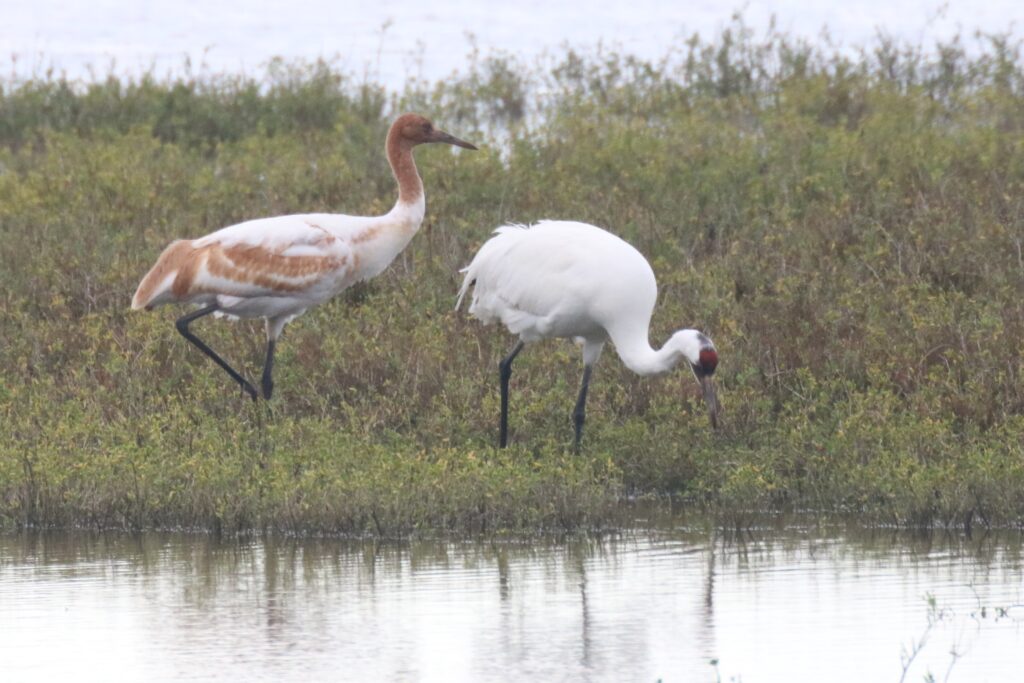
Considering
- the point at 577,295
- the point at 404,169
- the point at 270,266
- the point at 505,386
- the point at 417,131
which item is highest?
the point at 417,131

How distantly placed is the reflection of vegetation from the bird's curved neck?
2.49 feet

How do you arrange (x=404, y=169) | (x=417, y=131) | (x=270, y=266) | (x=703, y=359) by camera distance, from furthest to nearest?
(x=417, y=131)
(x=404, y=169)
(x=270, y=266)
(x=703, y=359)

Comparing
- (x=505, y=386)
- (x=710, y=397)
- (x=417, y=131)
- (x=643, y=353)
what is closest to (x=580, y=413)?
(x=505, y=386)

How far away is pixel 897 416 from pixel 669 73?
775 centimetres

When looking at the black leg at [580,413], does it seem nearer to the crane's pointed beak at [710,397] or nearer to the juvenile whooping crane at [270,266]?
the crane's pointed beak at [710,397]

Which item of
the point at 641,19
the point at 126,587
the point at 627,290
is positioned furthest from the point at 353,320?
the point at 641,19

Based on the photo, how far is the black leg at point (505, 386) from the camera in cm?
934

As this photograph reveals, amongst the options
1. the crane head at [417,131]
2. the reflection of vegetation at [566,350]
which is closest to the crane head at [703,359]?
the reflection of vegetation at [566,350]

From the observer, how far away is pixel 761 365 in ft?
32.6

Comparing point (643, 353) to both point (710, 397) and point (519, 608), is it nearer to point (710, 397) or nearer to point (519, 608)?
point (710, 397)

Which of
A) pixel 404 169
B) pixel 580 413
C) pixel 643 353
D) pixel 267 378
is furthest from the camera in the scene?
pixel 404 169

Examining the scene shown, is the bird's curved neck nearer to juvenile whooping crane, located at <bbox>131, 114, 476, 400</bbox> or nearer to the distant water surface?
juvenile whooping crane, located at <bbox>131, 114, 476, 400</bbox>

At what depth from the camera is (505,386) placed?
9.55m

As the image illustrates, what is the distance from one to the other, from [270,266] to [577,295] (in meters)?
1.69
